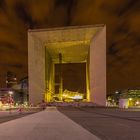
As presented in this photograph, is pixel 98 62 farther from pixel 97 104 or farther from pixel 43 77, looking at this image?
pixel 43 77

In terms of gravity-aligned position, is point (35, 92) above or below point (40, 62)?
below

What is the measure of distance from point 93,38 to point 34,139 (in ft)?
199

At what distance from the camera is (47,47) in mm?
74812

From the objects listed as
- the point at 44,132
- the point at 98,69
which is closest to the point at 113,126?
the point at 44,132

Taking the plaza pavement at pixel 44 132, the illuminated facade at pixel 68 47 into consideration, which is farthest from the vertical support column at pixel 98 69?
the plaza pavement at pixel 44 132

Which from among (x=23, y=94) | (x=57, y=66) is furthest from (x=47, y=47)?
(x=23, y=94)

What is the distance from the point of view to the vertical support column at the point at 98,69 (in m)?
64.9

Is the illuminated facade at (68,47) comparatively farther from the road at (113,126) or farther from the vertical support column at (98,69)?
the road at (113,126)

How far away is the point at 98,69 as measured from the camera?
217 ft

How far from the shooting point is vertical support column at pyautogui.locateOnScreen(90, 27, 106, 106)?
6494 centimetres

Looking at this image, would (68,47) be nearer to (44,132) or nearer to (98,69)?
(98,69)

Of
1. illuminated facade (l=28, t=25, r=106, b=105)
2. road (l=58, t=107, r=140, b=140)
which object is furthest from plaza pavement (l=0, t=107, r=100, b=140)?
illuminated facade (l=28, t=25, r=106, b=105)

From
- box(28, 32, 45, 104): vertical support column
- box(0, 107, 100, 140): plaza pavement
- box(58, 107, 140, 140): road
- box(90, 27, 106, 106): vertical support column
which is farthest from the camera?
box(28, 32, 45, 104): vertical support column

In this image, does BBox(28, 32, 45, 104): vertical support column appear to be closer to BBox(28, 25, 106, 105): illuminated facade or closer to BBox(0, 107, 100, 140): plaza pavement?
BBox(28, 25, 106, 105): illuminated facade
